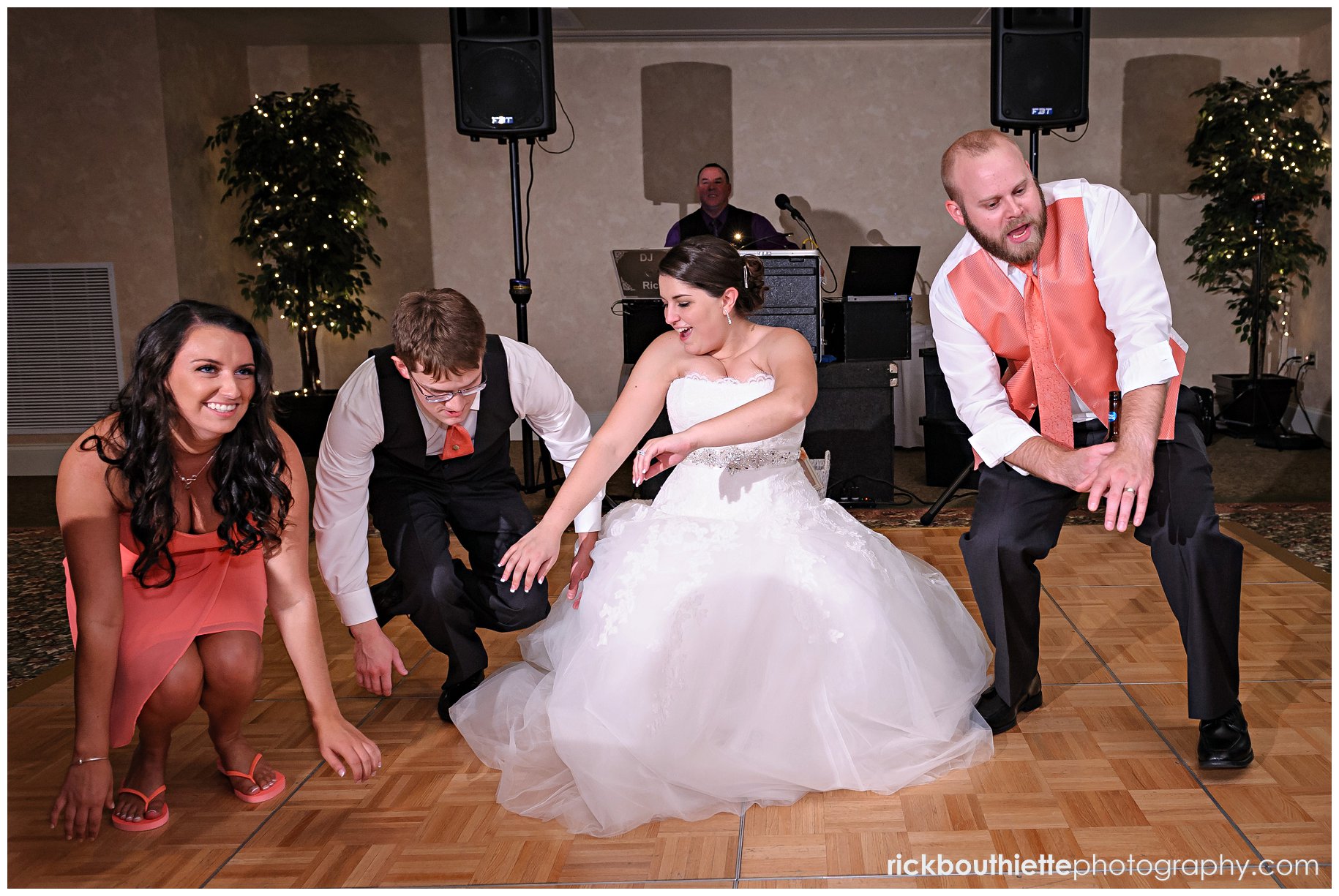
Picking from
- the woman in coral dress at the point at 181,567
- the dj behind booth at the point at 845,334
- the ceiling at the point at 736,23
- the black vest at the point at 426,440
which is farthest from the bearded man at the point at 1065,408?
the ceiling at the point at 736,23

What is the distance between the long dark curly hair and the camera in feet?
6.23

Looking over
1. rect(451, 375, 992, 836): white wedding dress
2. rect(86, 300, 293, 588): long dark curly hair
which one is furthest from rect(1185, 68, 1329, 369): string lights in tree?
rect(86, 300, 293, 588): long dark curly hair

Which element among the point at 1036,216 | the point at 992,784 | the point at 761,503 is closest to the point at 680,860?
the point at 992,784

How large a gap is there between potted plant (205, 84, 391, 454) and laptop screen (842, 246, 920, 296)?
3083mm

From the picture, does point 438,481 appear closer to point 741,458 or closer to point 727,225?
point 741,458

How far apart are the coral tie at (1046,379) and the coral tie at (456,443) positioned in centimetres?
135

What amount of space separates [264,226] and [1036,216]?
513cm

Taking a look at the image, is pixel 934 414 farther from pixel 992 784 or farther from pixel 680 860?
pixel 680 860

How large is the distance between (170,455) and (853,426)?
3.14 m

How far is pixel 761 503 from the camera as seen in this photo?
2371 millimetres

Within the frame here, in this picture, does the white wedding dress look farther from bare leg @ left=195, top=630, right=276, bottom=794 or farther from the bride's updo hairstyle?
bare leg @ left=195, top=630, right=276, bottom=794

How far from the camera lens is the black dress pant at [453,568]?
97.9 inches

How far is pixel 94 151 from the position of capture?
5.99 meters

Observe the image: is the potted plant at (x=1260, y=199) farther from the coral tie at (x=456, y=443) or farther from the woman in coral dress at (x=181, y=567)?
the woman in coral dress at (x=181, y=567)
